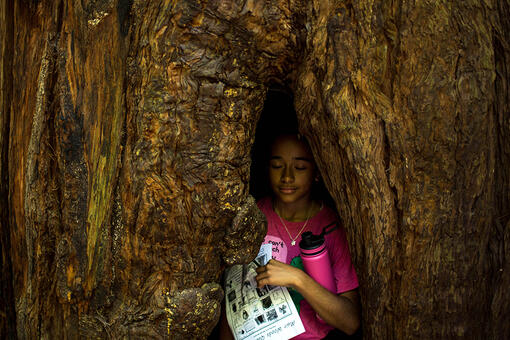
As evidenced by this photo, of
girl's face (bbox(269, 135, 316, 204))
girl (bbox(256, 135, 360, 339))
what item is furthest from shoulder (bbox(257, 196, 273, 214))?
girl's face (bbox(269, 135, 316, 204))

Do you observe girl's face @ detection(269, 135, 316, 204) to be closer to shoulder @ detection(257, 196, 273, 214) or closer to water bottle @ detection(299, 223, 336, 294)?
shoulder @ detection(257, 196, 273, 214)

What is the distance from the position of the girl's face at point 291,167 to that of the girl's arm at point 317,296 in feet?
1.47

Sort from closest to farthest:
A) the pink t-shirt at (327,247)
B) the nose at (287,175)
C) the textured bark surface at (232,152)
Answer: the textured bark surface at (232,152) → the pink t-shirt at (327,247) → the nose at (287,175)

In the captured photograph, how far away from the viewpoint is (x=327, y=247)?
6.59ft

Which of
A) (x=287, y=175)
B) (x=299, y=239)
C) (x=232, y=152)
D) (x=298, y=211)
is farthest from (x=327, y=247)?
(x=232, y=152)

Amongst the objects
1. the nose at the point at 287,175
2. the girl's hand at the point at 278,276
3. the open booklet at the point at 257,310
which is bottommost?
the open booklet at the point at 257,310

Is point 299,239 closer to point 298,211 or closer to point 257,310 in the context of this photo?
point 298,211

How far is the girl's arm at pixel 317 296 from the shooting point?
176 centimetres

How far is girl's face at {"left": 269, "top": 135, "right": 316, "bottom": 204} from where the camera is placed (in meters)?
2.08

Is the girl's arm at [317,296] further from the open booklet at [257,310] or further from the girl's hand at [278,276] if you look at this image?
the open booklet at [257,310]

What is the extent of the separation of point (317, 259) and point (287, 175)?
0.46 m

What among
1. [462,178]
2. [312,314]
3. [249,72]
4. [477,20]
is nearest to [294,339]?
[312,314]

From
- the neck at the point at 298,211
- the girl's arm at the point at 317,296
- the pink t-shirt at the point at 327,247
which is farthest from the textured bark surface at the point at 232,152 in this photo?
the neck at the point at 298,211

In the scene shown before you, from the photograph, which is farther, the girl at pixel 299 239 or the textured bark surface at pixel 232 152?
the girl at pixel 299 239
